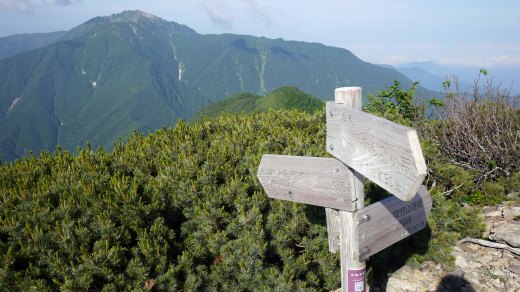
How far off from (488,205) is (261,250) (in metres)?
4.09

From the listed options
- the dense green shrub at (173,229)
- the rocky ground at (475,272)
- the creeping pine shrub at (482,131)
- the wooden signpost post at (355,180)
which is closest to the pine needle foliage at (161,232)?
the dense green shrub at (173,229)

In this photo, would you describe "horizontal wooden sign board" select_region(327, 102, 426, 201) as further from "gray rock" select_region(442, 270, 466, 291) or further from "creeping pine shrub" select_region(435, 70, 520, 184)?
"creeping pine shrub" select_region(435, 70, 520, 184)

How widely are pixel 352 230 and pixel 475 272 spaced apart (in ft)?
8.88

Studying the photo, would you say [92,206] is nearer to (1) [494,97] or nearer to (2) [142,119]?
(1) [494,97]

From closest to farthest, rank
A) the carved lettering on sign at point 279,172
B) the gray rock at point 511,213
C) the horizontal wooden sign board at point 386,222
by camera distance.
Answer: the horizontal wooden sign board at point 386,222, the carved lettering on sign at point 279,172, the gray rock at point 511,213

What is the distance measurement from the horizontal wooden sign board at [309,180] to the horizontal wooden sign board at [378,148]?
5.3 inches

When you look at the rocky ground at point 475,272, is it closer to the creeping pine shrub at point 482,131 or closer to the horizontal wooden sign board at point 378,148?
the creeping pine shrub at point 482,131

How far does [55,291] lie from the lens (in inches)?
136

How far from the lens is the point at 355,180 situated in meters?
2.50

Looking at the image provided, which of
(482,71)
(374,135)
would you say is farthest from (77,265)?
(482,71)

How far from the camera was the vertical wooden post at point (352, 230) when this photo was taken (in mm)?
2484

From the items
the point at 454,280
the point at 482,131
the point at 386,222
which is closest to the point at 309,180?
the point at 386,222

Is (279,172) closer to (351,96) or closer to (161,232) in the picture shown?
(351,96)

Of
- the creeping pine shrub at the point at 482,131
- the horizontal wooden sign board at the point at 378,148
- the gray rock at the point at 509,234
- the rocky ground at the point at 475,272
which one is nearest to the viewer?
the horizontal wooden sign board at the point at 378,148
